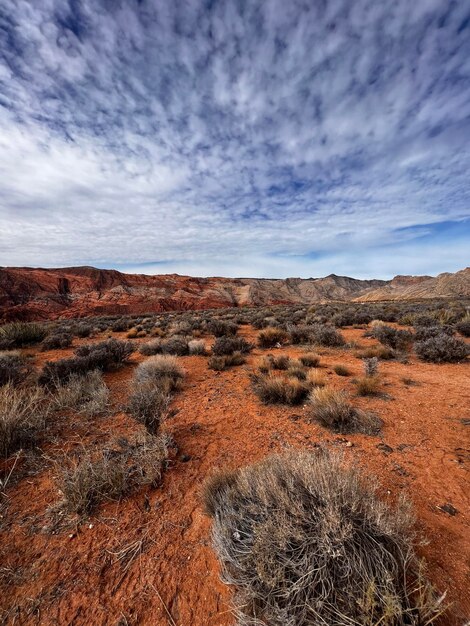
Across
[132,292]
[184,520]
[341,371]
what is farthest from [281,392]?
[132,292]

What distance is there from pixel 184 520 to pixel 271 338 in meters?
8.05

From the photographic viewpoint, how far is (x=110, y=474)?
2930mm

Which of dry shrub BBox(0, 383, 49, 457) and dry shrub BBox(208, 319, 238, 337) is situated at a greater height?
dry shrub BBox(0, 383, 49, 457)

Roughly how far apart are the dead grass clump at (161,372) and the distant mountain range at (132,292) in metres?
44.4

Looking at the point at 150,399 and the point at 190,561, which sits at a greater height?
the point at 150,399

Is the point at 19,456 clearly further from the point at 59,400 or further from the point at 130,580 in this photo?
the point at 130,580

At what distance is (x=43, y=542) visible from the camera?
2.38 metres

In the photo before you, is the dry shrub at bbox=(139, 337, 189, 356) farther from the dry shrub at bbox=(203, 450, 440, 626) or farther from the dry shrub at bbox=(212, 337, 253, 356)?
the dry shrub at bbox=(203, 450, 440, 626)

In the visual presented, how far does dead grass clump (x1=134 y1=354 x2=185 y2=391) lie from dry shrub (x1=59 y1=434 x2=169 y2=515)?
2.40 metres

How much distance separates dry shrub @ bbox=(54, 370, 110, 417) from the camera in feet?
15.6

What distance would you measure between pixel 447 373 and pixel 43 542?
810 cm

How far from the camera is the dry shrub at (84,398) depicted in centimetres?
474

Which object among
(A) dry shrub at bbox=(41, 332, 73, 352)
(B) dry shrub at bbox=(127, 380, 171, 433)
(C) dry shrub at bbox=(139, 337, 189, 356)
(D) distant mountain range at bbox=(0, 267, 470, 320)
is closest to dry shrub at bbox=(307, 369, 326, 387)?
(B) dry shrub at bbox=(127, 380, 171, 433)

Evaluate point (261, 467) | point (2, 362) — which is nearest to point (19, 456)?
point (261, 467)
